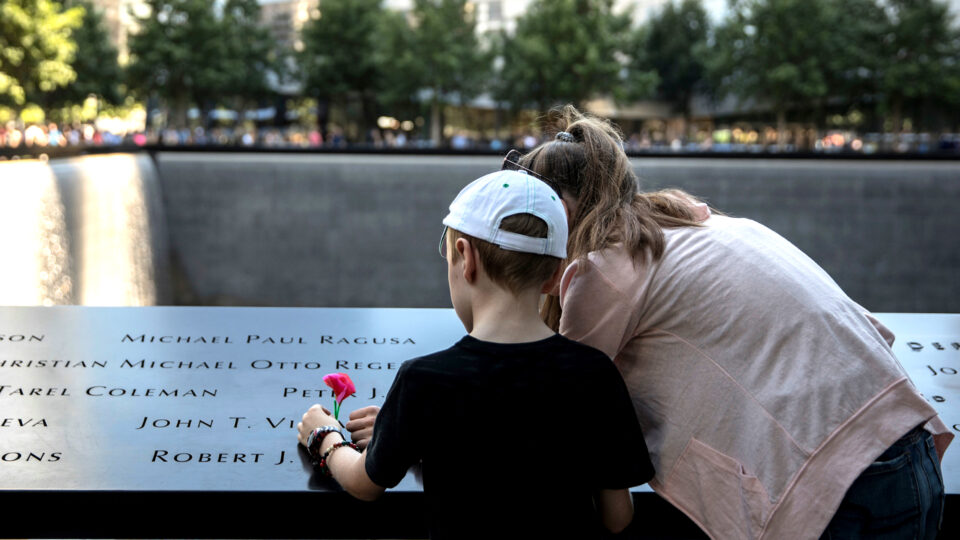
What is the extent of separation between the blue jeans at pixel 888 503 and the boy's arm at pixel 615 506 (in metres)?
0.36

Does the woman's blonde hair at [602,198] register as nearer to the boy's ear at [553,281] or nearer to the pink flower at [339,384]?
the boy's ear at [553,281]

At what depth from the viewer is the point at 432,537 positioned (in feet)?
5.13

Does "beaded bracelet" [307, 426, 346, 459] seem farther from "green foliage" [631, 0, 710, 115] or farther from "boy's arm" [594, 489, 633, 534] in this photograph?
"green foliage" [631, 0, 710, 115]

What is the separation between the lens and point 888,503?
1601 mm

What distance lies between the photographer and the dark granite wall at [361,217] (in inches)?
446

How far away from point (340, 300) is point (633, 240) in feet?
A: 34.5

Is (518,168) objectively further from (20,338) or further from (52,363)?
(20,338)

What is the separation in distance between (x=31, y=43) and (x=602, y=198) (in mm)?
22087

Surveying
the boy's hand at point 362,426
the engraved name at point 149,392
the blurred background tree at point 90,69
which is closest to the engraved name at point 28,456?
the engraved name at point 149,392

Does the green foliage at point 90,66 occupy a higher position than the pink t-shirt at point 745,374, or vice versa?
the green foliage at point 90,66

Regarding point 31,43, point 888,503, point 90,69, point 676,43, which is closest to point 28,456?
point 888,503

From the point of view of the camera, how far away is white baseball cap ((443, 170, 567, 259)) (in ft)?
4.93

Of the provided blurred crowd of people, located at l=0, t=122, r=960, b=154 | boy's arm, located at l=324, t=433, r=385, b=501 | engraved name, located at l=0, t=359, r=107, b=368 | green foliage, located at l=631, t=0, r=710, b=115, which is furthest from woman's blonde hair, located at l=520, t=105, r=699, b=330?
green foliage, located at l=631, t=0, r=710, b=115

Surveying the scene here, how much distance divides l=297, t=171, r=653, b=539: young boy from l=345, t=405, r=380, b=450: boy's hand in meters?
0.52
